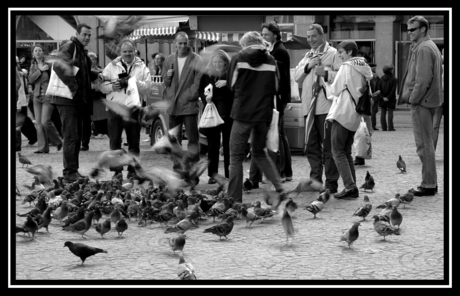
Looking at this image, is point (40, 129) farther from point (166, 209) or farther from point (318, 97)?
point (166, 209)

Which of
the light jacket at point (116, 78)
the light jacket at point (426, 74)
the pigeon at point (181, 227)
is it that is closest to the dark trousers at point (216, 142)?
the light jacket at point (116, 78)

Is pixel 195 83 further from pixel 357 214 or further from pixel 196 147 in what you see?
pixel 357 214

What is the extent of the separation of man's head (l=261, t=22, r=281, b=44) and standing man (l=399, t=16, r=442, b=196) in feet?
5.26

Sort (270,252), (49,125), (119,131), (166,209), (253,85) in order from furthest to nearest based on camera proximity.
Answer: (49,125) < (119,131) < (253,85) < (166,209) < (270,252)

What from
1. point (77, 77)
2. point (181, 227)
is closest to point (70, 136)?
point (77, 77)

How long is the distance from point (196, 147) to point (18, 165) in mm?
3404

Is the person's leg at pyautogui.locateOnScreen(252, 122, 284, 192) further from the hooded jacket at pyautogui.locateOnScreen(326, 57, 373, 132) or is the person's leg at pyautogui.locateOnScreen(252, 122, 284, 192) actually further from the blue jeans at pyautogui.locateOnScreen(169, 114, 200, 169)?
the blue jeans at pyautogui.locateOnScreen(169, 114, 200, 169)

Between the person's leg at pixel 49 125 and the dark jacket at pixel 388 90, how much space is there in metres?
8.73

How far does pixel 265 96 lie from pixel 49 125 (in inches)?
275

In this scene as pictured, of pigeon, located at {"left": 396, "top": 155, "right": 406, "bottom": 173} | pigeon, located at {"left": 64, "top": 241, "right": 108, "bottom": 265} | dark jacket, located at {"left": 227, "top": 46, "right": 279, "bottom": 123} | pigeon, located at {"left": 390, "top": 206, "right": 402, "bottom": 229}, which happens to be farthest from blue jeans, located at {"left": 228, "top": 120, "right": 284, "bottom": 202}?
pigeon, located at {"left": 396, "top": 155, "right": 406, "bottom": 173}

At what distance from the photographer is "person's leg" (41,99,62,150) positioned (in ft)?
46.5

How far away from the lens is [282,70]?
1014 cm
